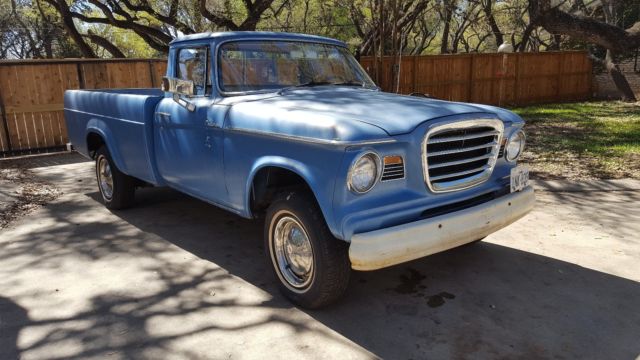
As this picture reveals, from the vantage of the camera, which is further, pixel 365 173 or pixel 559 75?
pixel 559 75

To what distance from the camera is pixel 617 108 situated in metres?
15.9

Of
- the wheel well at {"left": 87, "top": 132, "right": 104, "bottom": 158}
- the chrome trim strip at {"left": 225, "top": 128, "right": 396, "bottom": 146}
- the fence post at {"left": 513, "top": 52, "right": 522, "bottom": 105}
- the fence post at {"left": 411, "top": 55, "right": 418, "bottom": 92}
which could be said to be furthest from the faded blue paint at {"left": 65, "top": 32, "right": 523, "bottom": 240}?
the fence post at {"left": 513, "top": 52, "right": 522, "bottom": 105}

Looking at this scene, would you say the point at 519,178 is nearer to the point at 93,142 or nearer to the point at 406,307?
the point at 406,307

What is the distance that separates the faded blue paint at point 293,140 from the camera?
3.14 meters

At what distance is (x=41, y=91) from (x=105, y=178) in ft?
18.3

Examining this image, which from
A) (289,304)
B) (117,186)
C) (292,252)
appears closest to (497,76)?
(117,186)

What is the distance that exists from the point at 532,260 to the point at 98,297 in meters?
3.56

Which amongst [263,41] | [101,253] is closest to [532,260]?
[263,41]

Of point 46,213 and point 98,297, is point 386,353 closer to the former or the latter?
point 98,297

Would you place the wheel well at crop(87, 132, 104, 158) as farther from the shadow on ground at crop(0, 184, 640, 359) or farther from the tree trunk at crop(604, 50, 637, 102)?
the tree trunk at crop(604, 50, 637, 102)

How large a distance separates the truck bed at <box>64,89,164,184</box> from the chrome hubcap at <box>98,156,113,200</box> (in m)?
0.27

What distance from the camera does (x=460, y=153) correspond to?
11.7 ft

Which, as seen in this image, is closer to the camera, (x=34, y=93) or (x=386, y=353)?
(x=386, y=353)

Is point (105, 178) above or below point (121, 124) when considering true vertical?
below
